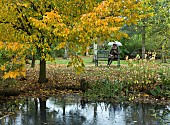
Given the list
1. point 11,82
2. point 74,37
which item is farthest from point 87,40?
point 11,82

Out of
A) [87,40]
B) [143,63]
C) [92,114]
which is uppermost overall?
[87,40]

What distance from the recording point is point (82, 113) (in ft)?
24.7

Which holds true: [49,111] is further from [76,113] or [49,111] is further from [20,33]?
[20,33]

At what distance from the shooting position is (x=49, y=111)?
7.71 meters

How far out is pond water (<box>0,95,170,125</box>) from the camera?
671 cm

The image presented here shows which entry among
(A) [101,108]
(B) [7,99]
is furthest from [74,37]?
Result: (B) [7,99]

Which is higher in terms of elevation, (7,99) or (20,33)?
(20,33)

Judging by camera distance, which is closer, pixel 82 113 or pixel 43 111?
pixel 82 113

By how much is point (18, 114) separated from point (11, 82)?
282 cm

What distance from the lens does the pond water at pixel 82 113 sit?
6.71 m

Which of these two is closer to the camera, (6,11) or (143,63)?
(6,11)

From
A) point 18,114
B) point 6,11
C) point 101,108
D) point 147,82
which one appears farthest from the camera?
point 147,82

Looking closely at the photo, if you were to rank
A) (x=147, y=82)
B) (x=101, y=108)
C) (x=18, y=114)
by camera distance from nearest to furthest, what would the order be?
(x=18, y=114) < (x=101, y=108) < (x=147, y=82)

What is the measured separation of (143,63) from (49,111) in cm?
348
